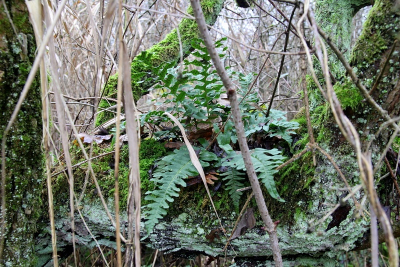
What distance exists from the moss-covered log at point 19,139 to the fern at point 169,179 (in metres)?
0.54

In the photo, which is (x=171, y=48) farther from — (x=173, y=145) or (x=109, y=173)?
(x=109, y=173)

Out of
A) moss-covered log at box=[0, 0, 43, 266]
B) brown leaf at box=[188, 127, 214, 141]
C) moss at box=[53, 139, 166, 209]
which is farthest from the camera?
brown leaf at box=[188, 127, 214, 141]

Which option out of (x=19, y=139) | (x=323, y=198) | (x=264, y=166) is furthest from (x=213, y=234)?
(x=19, y=139)

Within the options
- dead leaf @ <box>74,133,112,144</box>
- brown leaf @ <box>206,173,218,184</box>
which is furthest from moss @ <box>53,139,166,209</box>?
brown leaf @ <box>206,173,218,184</box>

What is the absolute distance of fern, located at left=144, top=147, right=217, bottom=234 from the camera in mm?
1355

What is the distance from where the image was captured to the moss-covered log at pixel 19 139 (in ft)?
3.89

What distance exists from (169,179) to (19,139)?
2.31 feet

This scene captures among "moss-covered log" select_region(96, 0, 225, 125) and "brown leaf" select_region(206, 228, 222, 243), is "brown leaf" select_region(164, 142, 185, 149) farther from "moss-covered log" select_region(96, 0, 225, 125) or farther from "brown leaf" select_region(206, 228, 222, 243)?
"moss-covered log" select_region(96, 0, 225, 125)

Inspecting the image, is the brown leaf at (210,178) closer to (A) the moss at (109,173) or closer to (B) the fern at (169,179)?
(B) the fern at (169,179)

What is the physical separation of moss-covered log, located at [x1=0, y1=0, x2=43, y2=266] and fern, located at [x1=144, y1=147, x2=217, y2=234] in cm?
54

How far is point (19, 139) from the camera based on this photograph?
125 centimetres

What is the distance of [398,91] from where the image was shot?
1.17m

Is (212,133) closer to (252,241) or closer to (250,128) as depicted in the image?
(250,128)

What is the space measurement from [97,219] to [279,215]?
3.29 feet
